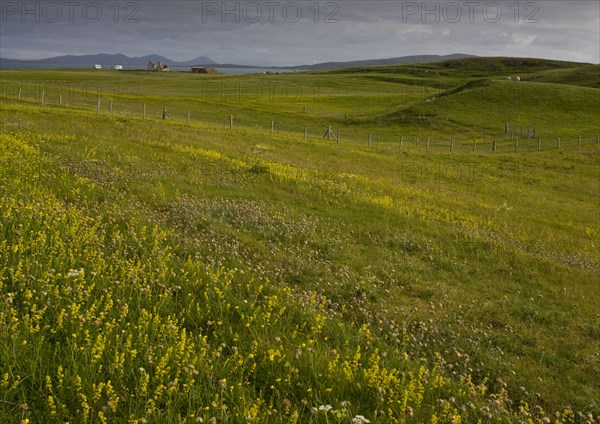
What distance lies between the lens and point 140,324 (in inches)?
203

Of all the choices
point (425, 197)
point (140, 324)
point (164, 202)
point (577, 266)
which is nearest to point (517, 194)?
point (425, 197)

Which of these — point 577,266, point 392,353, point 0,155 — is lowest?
point 577,266

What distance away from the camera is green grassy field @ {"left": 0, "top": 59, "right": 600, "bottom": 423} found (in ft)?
14.7

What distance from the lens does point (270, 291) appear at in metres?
7.57

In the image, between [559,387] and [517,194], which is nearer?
[559,387]

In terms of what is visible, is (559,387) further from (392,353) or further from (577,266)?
(577,266)

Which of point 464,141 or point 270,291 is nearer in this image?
point 270,291

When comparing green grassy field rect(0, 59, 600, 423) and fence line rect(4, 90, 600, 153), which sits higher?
fence line rect(4, 90, 600, 153)

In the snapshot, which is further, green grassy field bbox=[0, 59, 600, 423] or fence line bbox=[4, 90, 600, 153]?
fence line bbox=[4, 90, 600, 153]

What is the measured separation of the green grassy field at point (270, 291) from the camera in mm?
4488

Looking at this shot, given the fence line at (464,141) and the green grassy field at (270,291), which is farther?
the fence line at (464,141)

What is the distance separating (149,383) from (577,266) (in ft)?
42.3

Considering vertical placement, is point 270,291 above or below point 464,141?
below

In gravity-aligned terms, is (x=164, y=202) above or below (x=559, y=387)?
above
